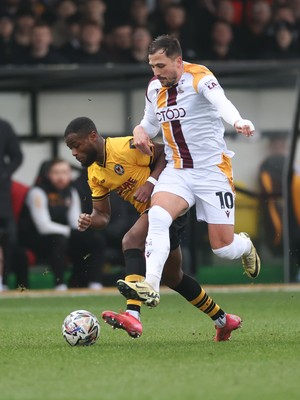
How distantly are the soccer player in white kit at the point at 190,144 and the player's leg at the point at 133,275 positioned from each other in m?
0.30

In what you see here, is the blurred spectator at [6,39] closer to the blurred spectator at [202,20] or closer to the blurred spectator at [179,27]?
the blurred spectator at [179,27]

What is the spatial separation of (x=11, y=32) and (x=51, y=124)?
1.34m

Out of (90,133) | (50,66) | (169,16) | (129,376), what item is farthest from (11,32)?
(129,376)

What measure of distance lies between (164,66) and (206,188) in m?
0.92

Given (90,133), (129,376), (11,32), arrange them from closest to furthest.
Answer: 1. (129,376)
2. (90,133)
3. (11,32)

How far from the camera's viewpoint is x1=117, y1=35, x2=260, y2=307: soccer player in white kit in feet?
29.5

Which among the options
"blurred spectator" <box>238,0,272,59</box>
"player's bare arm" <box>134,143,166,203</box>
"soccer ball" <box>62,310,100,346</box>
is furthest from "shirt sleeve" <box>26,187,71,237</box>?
"soccer ball" <box>62,310,100,346</box>

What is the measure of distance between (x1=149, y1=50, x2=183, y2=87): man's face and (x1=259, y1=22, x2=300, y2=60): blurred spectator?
29.3ft

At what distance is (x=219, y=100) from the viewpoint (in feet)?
28.9

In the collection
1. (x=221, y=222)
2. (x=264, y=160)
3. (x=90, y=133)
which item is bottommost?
(x=264, y=160)

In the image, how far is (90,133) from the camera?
29.7ft

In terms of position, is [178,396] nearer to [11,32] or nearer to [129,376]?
[129,376]

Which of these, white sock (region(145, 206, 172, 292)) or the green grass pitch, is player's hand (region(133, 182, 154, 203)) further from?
the green grass pitch

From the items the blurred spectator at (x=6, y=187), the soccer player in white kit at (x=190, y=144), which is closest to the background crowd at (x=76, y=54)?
the blurred spectator at (x=6, y=187)
